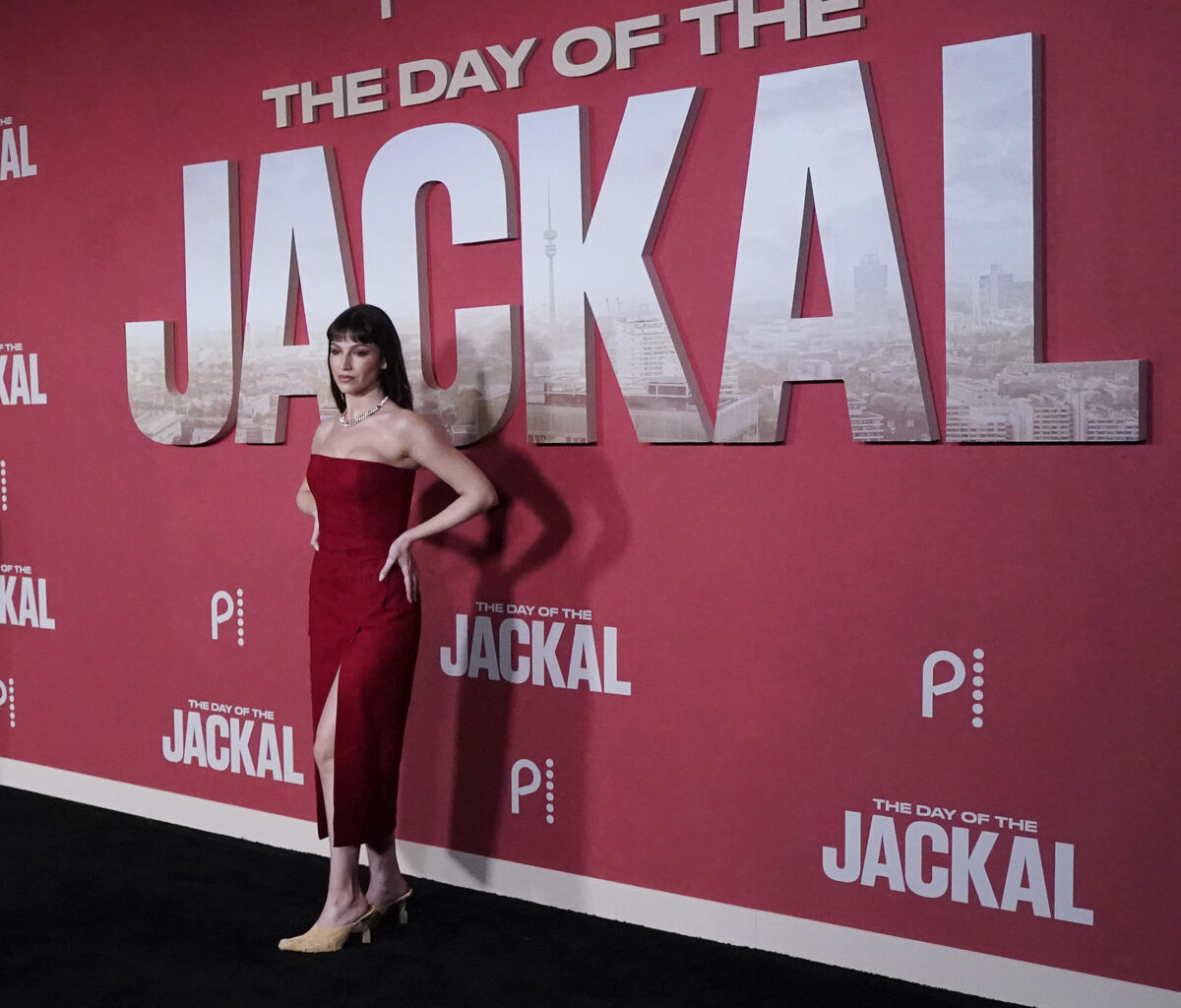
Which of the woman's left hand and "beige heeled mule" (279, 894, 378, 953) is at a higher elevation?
the woman's left hand

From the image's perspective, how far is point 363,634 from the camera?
297 cm

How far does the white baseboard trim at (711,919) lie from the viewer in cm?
259

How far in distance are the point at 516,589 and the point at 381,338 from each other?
0.75m

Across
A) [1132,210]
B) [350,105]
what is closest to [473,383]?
[350,105]

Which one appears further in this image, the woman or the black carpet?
the woman

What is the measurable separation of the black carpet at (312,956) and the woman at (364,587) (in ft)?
0.52

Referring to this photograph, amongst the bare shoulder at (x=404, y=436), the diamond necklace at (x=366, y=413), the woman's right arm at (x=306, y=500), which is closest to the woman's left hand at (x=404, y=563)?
the bare shoulder at (x=404, y=436)

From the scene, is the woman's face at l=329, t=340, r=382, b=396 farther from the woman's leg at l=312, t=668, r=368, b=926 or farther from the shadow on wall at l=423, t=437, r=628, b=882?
the woman's leg at l=312, t=668, r=368, b=926

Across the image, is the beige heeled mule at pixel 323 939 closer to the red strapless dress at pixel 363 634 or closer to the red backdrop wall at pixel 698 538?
the red strapless dress at pixel 363 634

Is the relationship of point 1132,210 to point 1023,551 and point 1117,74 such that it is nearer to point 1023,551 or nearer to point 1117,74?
point 1117,74

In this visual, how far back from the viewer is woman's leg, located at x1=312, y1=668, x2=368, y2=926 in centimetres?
298

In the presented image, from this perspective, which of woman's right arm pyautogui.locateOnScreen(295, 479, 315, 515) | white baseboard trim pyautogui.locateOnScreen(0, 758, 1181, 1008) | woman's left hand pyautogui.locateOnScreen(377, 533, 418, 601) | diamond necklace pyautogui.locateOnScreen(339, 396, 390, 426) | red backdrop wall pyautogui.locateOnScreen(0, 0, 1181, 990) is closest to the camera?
red backdrop wall pyautogui.locateOnScreen(0, 0, 1181, 990)

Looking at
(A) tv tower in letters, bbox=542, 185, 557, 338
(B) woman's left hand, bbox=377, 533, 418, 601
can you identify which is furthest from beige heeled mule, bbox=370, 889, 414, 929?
(A) tv tower in letters, bbox=542, 185, 557, 338

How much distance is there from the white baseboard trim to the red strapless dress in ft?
1.50
